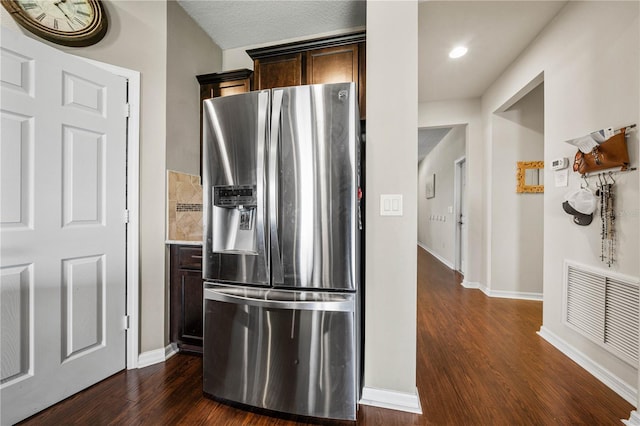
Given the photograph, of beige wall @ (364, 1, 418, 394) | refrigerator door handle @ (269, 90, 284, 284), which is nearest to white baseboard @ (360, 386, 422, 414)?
beige wall @ (364, 1, 418, 394)

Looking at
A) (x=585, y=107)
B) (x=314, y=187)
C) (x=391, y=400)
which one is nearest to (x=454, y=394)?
(x=391, y=400)

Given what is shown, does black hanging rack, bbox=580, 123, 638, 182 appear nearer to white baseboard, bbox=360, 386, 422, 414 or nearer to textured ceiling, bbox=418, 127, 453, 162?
white baseboard, bbox=360, 386, 422, 414

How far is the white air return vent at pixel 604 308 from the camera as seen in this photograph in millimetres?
1631

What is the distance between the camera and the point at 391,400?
4.96 ft

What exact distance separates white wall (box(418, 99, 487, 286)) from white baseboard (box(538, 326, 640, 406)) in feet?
4.92

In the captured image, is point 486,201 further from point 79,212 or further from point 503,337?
point 79,212

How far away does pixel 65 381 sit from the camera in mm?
1588

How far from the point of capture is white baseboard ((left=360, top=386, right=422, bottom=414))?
4.87 feet

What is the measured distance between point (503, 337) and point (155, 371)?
115 inches

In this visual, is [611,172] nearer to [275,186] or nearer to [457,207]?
[275,186]

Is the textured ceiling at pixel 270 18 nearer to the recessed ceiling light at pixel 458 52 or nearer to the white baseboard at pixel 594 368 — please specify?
the recessed ceiling light at pixel 458 52

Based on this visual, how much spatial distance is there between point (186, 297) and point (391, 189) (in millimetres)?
1781

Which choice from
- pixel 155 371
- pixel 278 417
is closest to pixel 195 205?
pixel 155 371

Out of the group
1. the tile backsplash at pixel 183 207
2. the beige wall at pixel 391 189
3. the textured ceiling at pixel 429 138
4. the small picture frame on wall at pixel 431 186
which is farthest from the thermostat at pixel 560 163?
the small picture frame on wall at pixel 431 186
